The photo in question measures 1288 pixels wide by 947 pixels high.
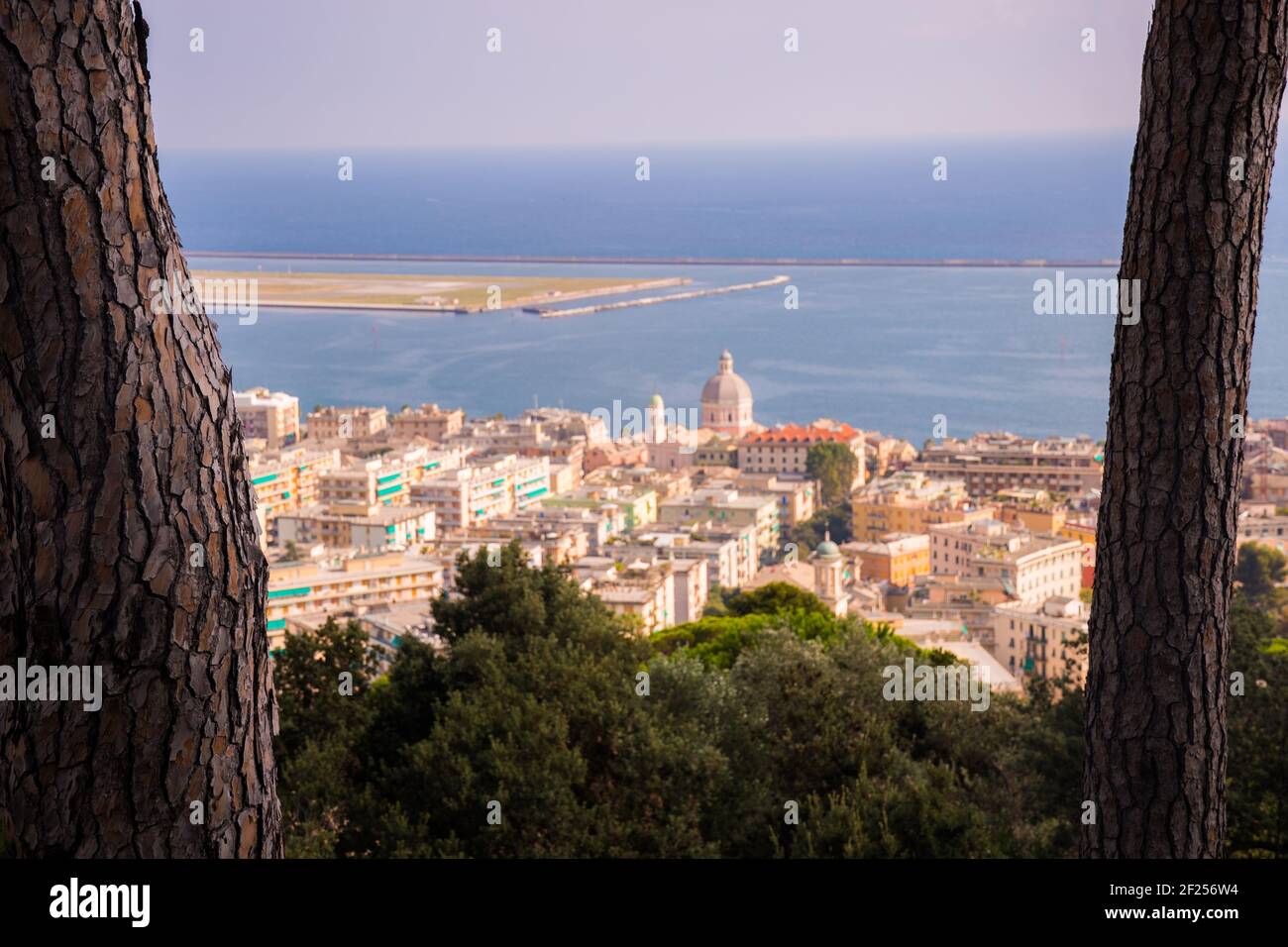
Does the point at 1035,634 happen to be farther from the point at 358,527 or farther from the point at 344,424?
the point at 344,424

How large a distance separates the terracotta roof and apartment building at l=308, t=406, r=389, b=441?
6.50 meters

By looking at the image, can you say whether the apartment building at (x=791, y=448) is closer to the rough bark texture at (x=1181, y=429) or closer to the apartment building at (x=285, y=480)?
the apartment building at (x=285, y=480)

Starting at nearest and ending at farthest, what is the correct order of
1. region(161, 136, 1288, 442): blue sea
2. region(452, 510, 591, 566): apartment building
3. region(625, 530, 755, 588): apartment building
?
1. region(625, 530, 755, 588): apartment building
2. region(452, 510, 591, 566): apartment building
3. region(161, 136, 1288, 442): blue sea

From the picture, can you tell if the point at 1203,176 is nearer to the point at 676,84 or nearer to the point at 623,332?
the point at 676,84

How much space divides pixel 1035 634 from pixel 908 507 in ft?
21.3

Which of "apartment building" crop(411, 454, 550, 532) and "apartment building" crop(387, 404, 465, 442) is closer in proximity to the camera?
"apartment building" crop(411, 454, 550, 532)

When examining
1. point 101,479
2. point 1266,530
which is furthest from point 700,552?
point 101,479

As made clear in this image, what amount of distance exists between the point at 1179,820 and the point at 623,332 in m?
31.3

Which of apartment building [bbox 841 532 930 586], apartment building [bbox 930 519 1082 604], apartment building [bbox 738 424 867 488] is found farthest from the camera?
apartment building [bbox 738 424 867 488]

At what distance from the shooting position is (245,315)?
91.1ft

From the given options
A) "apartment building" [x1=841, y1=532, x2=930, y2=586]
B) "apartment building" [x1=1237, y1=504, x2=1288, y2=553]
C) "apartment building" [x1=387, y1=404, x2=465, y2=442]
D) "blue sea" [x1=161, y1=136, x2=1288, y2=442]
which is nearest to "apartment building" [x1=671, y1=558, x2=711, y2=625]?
"apartment building" [x1=841, y1=532, x2=930, y2=586]

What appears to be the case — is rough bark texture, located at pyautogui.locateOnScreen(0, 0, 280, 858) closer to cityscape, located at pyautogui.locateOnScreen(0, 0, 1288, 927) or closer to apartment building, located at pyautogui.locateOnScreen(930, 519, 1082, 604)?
cityscape, located at pyautogui.locateOnScreen(0, 0, 1288, 927)

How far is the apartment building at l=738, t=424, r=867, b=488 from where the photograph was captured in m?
19.3

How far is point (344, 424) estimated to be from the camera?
2142 cm
